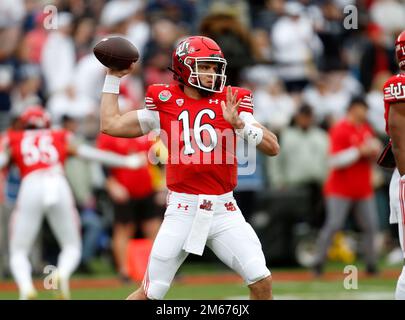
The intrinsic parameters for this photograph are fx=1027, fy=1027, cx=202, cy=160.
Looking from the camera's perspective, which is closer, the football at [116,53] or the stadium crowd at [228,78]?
the football at [116,53]

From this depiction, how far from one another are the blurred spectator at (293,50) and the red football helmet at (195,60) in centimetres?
865

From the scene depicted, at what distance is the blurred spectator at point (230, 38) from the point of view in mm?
13625

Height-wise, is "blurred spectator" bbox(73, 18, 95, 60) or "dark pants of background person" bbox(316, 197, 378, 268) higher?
"blurred spectator" bbox(73, 18, 95, 60)

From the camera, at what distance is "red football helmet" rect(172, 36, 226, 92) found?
21.9 ft

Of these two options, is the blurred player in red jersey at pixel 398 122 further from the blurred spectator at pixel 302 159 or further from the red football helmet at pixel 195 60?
the blurred spectator at pixel 302 159

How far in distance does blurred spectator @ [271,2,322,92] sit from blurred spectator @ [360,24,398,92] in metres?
0.78

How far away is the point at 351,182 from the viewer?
1205cm

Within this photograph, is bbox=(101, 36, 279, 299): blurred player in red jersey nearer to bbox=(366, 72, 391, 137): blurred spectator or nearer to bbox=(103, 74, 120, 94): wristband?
bbox=(103, 74, 120, 94): wristband

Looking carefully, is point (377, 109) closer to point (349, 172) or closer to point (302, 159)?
point (302, 159)

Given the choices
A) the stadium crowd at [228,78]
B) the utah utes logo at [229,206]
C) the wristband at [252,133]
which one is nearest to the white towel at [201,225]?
the utah utes logo at [229,206]

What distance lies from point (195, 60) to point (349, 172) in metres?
5.76

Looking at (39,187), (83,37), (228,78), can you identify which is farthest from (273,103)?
(39,187)

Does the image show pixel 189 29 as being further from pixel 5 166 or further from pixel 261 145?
pixel 261 145

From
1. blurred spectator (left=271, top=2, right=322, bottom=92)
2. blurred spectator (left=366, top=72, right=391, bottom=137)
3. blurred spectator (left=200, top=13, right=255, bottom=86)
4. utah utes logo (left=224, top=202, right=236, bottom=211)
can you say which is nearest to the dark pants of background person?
blurred spectator (left=366, top=72, right=391, bottom=137)
